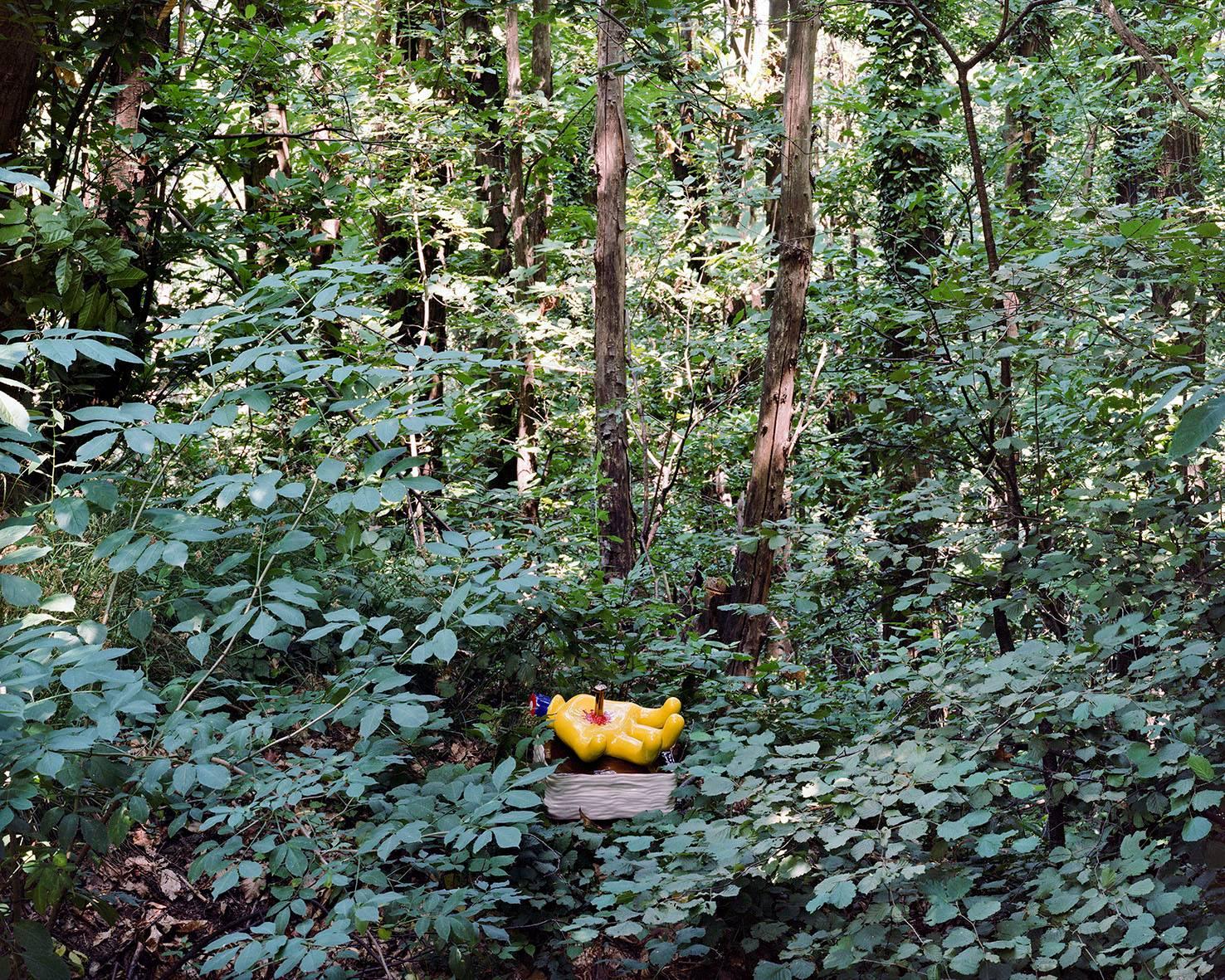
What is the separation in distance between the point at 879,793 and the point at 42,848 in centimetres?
194

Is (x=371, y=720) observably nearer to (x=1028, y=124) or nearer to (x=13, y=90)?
(x=13, y=90)

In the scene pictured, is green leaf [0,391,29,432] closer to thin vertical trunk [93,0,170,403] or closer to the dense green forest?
the dense green forest

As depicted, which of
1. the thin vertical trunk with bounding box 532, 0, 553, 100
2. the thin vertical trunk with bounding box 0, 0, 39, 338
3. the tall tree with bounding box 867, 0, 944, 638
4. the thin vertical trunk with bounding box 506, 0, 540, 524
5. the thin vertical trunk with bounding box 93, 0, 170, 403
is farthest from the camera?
the thin vertical trunk with bounding box 532, 0, 553, 100

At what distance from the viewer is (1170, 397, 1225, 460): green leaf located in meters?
1.01

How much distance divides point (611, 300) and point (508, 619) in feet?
14.1

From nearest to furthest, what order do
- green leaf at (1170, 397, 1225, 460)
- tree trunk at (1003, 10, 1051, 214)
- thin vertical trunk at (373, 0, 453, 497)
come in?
green leaf at (1170, 397, 1225, 460) → tree trunk at (1003, 10, 1051, 214) → thin vertical trunk at (373, 0, 453, 497)

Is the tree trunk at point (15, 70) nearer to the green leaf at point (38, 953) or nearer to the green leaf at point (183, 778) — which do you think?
the green leaf at point (183, 778)

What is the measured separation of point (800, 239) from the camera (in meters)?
4.85

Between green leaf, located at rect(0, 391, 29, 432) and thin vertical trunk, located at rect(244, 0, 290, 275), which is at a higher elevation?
thin vertical trunk, located at rect(244, 0, 290, 275)

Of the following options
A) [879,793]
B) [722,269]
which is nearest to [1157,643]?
[879,793]

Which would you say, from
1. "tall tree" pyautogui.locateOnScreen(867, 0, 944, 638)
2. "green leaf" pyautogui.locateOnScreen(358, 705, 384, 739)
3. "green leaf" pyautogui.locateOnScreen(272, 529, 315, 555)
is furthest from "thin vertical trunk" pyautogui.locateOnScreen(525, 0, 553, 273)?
"green leaf" pyautogui.locateOnScreen(358, 705, 384, 739)

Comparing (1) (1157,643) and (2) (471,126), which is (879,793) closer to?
(1) (1157,643)

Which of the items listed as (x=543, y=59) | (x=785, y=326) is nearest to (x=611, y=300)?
(x=785, y=326)

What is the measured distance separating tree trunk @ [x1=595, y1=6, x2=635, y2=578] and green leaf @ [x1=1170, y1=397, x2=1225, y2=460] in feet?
18.5
